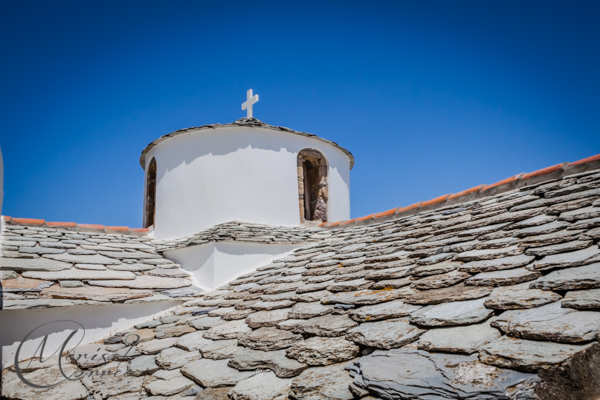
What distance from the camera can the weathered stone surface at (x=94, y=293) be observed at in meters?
4.11

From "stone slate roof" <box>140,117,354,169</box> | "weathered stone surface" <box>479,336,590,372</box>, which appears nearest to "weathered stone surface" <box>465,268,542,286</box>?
"weathered stone surface" <box>479,336,590,372</box>

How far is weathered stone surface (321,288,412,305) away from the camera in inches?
105

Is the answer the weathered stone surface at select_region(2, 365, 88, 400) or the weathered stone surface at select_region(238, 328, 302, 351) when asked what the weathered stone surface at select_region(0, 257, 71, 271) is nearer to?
the weathered stone surface at select_region(2, 365, 88, 400)

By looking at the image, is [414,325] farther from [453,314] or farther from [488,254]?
[488,254]

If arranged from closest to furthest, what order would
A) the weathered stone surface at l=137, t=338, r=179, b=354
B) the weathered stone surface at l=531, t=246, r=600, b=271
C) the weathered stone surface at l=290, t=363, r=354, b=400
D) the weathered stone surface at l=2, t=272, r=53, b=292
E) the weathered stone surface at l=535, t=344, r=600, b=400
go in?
the weathered stone surface at l=535, t=344, r=600, b=400 < the weathered stone surface at l=290, t=363, r=354, b=400 < the weathered stone surface at l=531, t=246, r=600, b=271 < the weathered stone surface at l=137, t=338, r=179, b=354 < the weathered stone surface at l=2, t=272, r=53, b=292

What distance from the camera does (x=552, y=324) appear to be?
63.5 inches

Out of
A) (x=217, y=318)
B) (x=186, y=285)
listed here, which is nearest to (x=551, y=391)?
(x=217, y=318)

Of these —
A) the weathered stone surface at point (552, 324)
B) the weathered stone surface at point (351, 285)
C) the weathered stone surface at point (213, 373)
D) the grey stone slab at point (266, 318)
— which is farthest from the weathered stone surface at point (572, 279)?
the grey stone slab at point (266, 318)

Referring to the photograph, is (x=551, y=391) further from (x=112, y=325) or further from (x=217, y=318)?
(x=112, y=325)

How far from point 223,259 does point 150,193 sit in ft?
10.8

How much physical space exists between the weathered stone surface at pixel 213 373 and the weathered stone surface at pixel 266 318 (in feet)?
1.66

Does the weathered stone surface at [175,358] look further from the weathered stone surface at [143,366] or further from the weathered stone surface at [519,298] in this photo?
the weathered stone surface at [519,298]

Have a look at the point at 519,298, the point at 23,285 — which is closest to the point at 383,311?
Answer: the point at 519,298

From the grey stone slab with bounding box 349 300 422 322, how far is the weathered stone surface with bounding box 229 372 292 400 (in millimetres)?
640
